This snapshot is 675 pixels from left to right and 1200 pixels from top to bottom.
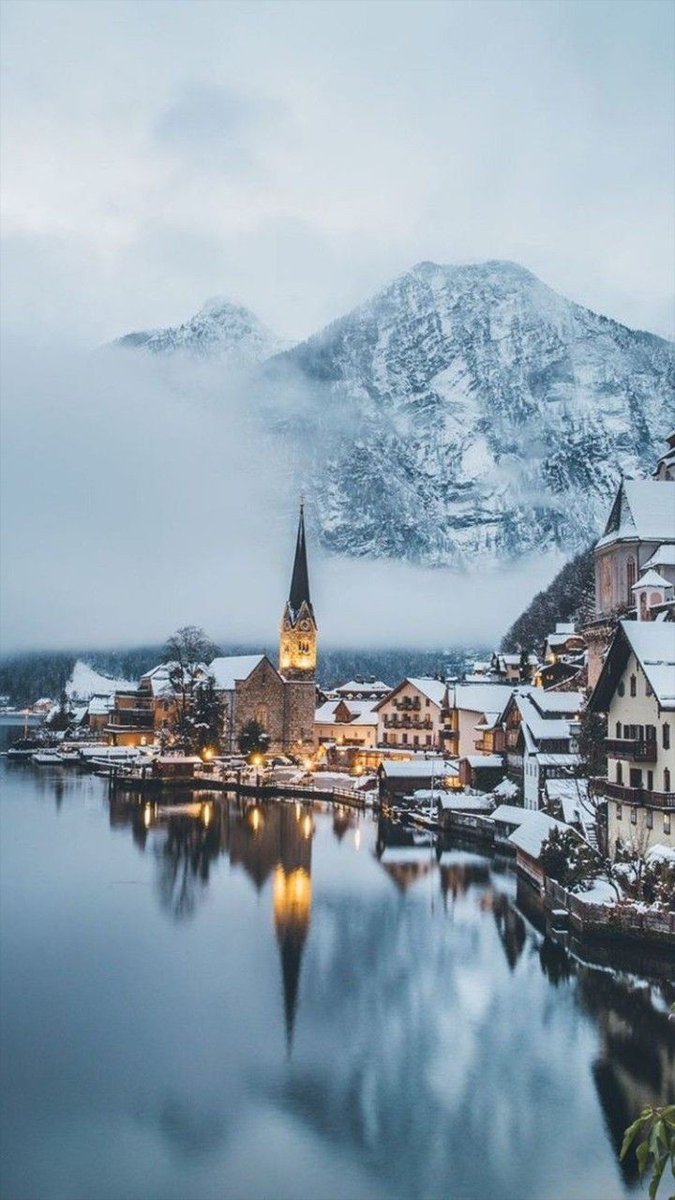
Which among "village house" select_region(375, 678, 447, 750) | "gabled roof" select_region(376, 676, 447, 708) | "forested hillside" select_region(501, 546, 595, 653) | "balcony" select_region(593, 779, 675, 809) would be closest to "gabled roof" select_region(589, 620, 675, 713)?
"balcony" select_region(593, 779, 675, 809)

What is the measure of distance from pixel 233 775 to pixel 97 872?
3896cm

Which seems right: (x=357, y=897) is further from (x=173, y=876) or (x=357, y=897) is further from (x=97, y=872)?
(x=97, y=872)

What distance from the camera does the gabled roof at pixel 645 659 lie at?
30.5 m

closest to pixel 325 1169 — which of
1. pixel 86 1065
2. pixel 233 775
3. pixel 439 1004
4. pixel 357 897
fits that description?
pixel 86 1065

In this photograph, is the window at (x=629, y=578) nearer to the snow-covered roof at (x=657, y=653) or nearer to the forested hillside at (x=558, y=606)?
the snow-covered roof at (x=657, y=653)

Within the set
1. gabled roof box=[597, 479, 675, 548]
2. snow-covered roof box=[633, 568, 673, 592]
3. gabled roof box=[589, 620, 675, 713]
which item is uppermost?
gabled roof box=[597, 479, 675, 548]

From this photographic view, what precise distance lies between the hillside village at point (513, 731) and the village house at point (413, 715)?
0.49 ft

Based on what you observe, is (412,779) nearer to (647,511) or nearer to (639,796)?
(647,511)

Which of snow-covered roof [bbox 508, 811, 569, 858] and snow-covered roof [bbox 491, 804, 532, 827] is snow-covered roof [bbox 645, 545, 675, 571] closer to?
snow-covered roof [bbox 491, 804, 532, 827]

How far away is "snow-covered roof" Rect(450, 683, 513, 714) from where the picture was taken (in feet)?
233

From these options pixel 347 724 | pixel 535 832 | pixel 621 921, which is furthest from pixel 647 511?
pixel 347 724

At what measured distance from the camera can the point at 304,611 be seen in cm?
11388

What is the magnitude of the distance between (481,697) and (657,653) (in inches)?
1610

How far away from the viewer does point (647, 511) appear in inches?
2188
